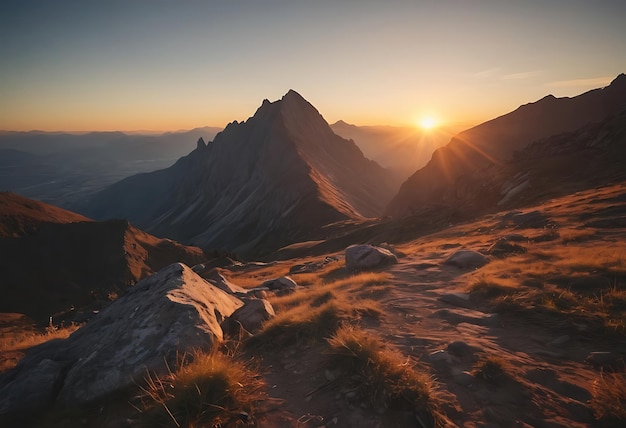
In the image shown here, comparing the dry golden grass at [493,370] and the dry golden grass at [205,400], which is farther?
the dry golden grass at [493,370]

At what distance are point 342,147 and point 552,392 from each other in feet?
601

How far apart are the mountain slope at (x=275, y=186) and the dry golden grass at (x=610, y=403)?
82556 millimetres

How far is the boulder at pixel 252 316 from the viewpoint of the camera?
7970mm

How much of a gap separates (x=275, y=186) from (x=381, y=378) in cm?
12509

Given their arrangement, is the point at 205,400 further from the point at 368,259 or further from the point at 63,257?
the point at 63,257

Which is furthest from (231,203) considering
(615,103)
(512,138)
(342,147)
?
(615,103)

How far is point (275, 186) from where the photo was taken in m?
128

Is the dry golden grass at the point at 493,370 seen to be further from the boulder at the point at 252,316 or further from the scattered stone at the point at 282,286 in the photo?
the scattered stone at the point at 282,286

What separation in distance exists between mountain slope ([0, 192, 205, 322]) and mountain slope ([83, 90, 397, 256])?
34606 mm

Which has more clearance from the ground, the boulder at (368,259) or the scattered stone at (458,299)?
the scattered stone at (458,299)

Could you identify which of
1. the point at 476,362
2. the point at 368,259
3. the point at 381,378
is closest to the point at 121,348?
the point at 381,378

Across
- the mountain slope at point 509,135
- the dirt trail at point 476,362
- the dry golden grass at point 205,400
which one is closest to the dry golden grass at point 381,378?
the dirt trail at point 476,362

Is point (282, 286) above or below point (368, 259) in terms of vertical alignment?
below

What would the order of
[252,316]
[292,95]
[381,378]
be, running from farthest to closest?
[292,95]
[252,316]
[381,378]
